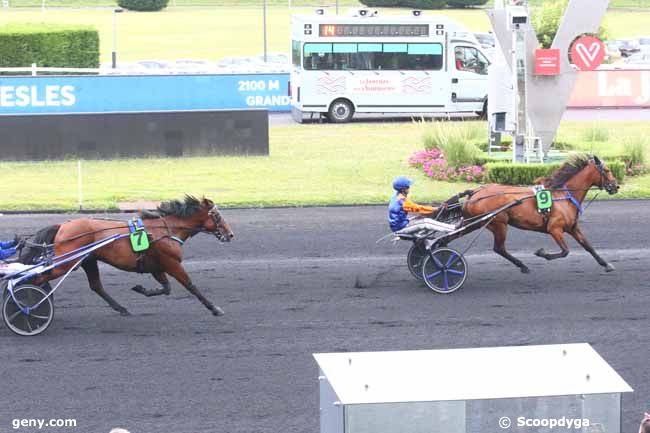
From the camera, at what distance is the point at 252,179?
20.8 meters

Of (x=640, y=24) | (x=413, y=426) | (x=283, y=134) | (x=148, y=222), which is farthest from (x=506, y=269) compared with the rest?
(x=640, y=24)

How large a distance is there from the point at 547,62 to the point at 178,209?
10.6 metres

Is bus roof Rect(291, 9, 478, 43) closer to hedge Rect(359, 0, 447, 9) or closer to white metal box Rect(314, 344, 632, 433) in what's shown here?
white metal box Rect(314, 344, 632, 433)

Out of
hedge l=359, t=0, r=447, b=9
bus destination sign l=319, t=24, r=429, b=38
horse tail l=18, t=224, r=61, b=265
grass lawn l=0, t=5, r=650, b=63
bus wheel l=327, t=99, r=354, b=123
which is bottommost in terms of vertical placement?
horse tail l=18, t=224, r=61, b=265

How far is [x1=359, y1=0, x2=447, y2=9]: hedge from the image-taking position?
63.4m

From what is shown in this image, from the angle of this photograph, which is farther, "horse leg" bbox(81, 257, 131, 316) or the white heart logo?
the white heart logo

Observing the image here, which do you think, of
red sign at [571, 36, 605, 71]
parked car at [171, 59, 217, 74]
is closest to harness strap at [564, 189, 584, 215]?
red sign at [571, 36, 605, 71]

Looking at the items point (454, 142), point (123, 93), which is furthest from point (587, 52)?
point (123, 93)

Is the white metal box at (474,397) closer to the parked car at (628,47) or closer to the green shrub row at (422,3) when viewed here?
the parked car at (628,47)

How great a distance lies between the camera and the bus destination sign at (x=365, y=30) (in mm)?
29375

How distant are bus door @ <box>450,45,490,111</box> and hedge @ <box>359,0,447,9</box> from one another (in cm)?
3372

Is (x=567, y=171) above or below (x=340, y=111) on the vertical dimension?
below

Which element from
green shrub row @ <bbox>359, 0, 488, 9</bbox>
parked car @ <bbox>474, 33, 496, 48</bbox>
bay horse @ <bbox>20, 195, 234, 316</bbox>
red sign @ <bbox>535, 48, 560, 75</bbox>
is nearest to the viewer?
bay horse @ <bbox>20, 195, 234, 316</bbox>

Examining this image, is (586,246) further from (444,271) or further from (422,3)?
(422,3)
